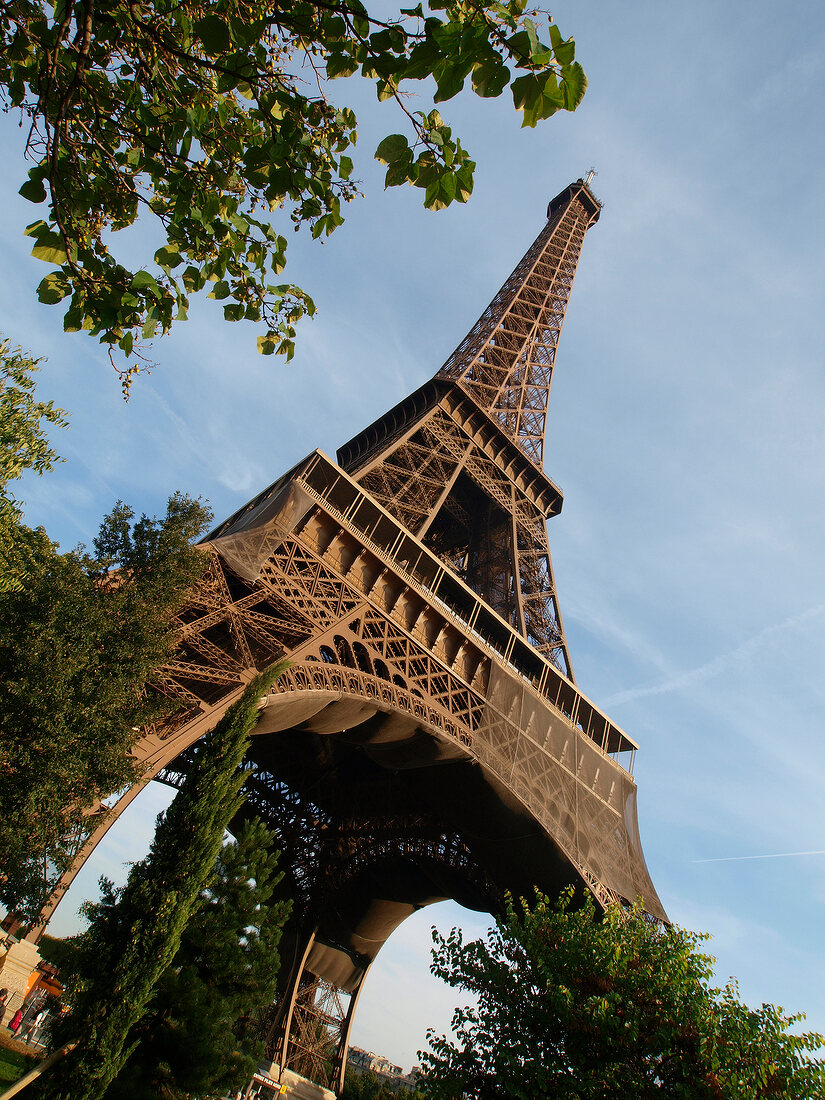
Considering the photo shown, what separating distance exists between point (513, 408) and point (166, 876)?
94.0 feet

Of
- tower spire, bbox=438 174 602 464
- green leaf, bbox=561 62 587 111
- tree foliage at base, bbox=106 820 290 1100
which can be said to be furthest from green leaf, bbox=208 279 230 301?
tower spire, bbox=438 174 602 464

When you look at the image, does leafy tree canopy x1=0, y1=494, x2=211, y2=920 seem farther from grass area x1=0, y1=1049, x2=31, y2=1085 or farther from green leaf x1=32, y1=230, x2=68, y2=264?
green leaf x1=32, y1=230, x2=68, y2=264

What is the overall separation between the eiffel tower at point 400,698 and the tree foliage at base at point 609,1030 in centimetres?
626

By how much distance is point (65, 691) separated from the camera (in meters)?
8.91

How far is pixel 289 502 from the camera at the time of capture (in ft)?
53.5

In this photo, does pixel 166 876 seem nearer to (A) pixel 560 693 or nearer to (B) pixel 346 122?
(B) pixel 346 122

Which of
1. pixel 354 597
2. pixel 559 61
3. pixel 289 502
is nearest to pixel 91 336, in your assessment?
pixel 559 61

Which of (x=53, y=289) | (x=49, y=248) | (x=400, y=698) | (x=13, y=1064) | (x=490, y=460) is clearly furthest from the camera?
(x=490, y=460)

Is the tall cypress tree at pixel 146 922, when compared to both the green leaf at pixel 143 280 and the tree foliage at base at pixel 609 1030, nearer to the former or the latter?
the tree foliage at base at pixel 609 1030

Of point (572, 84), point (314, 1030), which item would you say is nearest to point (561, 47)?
point (572, 84)

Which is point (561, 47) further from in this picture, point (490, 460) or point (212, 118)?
point (490, 460)

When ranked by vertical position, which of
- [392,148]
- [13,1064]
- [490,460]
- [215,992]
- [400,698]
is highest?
[490,460]

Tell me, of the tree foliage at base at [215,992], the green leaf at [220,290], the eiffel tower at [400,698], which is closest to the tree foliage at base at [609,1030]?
the tree foliage at base at [215,992]

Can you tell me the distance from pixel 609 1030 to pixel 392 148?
11.3 metres
